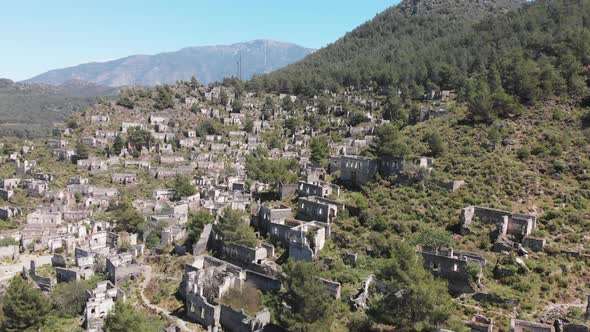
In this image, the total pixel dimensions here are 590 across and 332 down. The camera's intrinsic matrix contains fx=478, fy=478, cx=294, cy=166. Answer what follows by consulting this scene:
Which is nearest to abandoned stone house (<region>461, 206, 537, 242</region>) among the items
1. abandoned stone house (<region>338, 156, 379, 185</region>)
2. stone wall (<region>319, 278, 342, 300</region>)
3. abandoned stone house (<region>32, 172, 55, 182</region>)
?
stone wall (<region>319, 278, 342, 300</region>)

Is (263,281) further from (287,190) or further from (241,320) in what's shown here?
(287,190)

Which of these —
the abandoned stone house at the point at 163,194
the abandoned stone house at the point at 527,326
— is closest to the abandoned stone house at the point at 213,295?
the abandoned stone house at the point at 527,326

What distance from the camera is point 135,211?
4594 cm

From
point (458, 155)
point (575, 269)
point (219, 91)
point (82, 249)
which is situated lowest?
A: point (82, 249)

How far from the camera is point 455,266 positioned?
27.4 meters

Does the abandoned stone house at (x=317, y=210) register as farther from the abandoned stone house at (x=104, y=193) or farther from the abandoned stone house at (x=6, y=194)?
the abandoned stone house at (x=6, y=194)

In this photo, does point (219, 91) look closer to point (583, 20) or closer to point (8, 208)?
point (8, 208)

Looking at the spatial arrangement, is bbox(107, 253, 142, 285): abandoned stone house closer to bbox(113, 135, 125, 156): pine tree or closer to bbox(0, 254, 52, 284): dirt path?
bbox(0, 254, 52, 284): dirt path

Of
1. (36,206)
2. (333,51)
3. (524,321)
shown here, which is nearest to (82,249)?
(36,206)

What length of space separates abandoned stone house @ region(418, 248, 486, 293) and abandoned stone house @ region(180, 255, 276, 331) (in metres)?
9.61

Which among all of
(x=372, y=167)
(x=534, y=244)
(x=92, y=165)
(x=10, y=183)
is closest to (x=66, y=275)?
(x=372, y=167)

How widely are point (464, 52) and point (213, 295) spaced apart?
75.4 m

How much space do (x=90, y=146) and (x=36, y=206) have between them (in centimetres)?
2251

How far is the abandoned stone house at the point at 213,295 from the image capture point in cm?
2617
